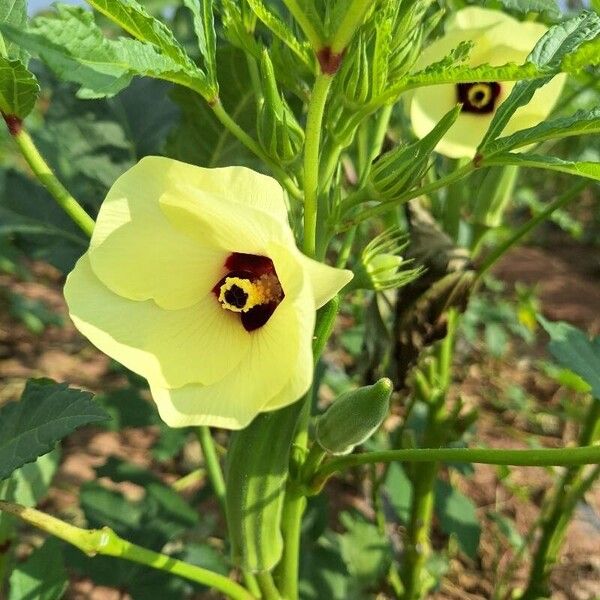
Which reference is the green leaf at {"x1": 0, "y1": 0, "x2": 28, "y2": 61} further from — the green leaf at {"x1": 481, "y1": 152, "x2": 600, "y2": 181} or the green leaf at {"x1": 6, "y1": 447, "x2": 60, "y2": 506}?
the green leaf at {"x1": 6, "y1": 447, "x2": 60, "y2": 506}

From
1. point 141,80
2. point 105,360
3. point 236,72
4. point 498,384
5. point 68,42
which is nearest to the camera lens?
point 68,42

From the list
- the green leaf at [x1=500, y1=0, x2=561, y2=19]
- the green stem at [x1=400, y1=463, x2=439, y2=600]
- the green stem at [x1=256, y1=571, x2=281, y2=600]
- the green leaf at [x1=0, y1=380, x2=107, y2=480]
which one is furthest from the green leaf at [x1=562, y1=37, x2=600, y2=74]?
the green stem at [x1=400, y1=463, x2=439, y2=600]

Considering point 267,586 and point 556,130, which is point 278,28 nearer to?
point 556,130

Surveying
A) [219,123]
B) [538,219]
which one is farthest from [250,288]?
[538,219]

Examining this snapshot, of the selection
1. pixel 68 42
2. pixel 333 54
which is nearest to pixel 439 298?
pixel 333 54

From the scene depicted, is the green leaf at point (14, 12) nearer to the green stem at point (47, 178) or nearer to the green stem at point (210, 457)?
the green stem at point (47, 178)

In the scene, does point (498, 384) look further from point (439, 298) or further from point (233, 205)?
point (233, 205)

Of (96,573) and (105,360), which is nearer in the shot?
(96,573)
